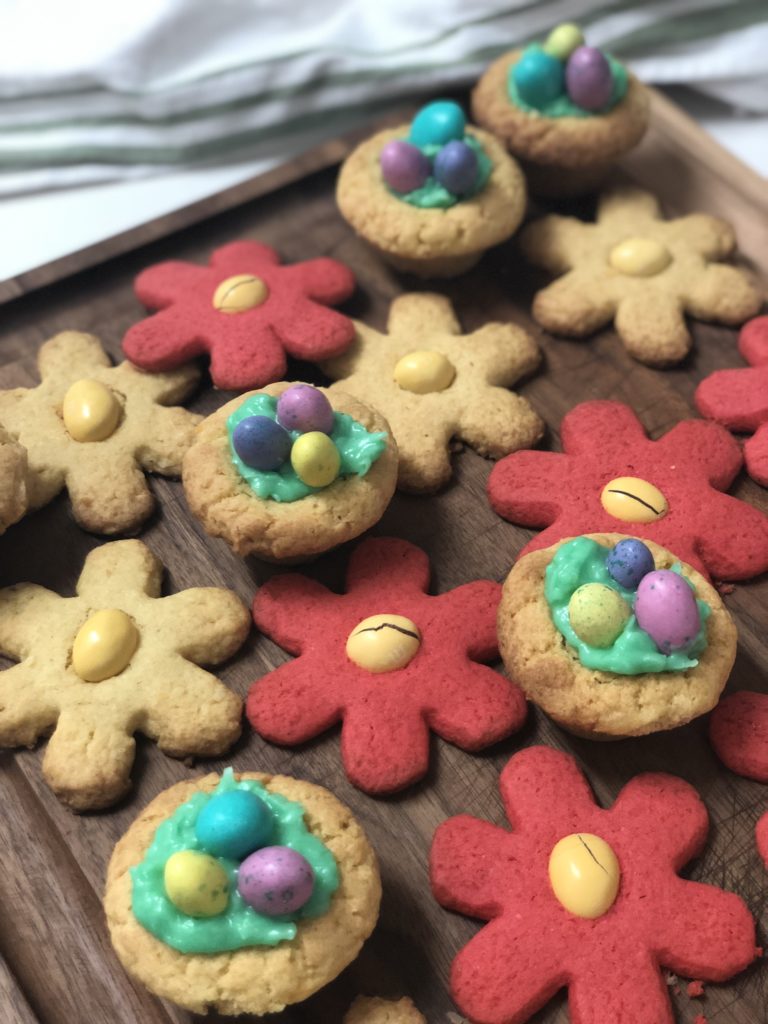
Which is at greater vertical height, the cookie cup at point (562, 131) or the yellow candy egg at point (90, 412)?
the cookie cup at point (562, 131)

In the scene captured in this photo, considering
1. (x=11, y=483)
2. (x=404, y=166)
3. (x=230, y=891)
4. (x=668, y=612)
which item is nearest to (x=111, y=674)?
(x=11, y=483)

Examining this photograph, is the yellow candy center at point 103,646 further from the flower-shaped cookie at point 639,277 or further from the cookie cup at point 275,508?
the flower-shaped cookie at point 639,277

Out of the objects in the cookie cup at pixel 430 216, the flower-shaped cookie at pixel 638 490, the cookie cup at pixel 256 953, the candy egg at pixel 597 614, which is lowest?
the cookie cup at pixel 256 953

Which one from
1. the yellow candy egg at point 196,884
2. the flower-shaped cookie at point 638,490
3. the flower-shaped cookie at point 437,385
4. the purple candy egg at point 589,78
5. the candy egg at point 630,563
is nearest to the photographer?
the yellow candy egg at point 196,884

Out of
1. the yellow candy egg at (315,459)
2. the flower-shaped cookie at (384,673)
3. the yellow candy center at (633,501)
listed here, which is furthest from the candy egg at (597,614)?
the yellow candy egg at (315,459)

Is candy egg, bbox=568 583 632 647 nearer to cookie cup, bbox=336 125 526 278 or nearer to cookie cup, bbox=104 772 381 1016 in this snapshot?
cookie cup, bbox=104 772 381 1016

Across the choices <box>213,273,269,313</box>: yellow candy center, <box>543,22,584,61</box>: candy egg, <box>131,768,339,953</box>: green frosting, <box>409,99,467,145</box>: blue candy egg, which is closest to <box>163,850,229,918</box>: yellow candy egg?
<box>131,768,339,953</box>: green frosting

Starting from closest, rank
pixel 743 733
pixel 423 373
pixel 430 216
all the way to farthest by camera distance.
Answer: pixel 743 733 < pixel 423 373 < pixel 430 216

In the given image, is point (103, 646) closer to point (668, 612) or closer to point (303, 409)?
point (303, 409)
